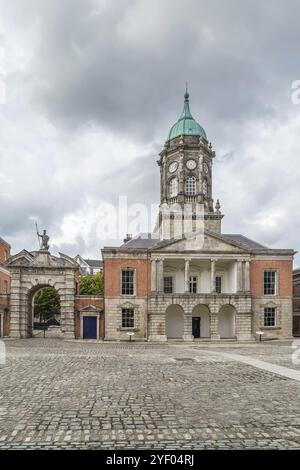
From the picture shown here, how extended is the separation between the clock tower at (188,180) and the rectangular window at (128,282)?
923 centimetres

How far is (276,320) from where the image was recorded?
127 feet

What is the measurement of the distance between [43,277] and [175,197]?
17.6 metres

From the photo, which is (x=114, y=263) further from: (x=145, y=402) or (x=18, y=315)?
(x=145, y=402)

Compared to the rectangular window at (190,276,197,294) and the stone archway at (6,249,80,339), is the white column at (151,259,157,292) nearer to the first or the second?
the rectangular window at (190,276,197,294)

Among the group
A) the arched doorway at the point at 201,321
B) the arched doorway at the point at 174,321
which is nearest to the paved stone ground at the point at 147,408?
the arched doorway at the point at 174,321

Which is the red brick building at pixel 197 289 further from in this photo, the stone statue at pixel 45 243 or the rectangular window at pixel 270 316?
the stone statue at pixel 45 243

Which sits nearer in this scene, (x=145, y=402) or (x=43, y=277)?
(x=145, y=402)

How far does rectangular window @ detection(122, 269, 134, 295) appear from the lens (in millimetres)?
38000

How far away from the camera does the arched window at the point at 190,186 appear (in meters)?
45.8

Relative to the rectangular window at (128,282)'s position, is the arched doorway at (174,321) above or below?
below

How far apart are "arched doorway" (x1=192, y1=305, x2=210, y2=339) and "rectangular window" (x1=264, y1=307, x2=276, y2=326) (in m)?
5.74

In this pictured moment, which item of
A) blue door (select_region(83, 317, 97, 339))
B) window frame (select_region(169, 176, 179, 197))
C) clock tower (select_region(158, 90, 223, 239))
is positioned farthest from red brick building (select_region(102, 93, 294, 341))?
window frame (select_region(169, 176, 179, 197))

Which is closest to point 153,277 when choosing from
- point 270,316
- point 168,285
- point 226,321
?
point 168,285
